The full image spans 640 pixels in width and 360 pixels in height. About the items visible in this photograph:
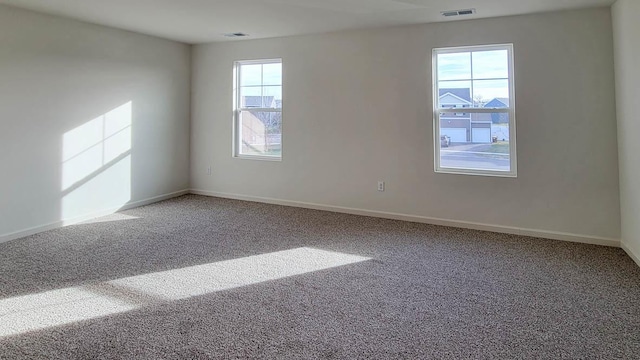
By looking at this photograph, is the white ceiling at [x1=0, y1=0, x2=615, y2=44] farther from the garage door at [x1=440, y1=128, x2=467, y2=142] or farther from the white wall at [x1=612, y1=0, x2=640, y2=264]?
the garage door at [x1=440, y1=128, x2=467, y2=142]

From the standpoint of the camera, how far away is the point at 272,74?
17.9 feet

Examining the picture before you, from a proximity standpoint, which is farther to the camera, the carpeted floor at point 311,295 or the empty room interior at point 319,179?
the empty room interior at point 319,179

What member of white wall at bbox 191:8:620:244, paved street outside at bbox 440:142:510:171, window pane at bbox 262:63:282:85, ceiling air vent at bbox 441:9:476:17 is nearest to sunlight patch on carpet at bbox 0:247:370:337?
white wall at bbox 191:8:620:244

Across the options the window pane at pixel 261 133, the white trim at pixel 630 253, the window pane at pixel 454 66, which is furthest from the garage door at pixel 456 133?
the window pane at pixel 261 133

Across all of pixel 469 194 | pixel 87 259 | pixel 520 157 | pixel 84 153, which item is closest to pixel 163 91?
pixel 84 153

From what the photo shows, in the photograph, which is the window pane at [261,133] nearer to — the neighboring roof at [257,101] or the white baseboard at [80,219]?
the neighboring roof at [257,101]

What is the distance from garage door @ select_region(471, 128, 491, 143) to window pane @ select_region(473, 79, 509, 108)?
0.28 metres

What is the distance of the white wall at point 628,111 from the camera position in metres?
3.03

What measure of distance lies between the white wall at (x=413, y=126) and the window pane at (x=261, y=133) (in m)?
0.19

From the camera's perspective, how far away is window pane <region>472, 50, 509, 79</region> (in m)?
4.04

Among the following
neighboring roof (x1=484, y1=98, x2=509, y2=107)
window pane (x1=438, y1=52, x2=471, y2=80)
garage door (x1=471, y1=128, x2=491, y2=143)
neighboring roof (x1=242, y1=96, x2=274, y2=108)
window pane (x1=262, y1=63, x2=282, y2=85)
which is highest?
window pane (x1=262, y1=63, x2=282, y2=85)

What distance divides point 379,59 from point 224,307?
351cm

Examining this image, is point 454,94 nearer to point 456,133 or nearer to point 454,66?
point 454,66

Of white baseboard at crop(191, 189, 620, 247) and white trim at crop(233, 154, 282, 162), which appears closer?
white baseboard at crop(191, 189, 620, 247)
